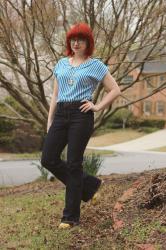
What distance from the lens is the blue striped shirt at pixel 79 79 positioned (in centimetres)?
465

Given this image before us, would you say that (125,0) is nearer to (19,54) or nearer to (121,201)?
(19,54)

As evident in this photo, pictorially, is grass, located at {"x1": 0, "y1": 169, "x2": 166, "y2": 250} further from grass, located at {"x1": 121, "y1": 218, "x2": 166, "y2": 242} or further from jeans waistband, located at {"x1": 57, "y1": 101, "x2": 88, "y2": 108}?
jeans waistband, located at {"x1": 57, "y1": 101, "x2": 88, "y2": 108}

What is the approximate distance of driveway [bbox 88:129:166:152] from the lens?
3850cm

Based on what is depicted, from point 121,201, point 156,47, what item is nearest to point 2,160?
point 156,47

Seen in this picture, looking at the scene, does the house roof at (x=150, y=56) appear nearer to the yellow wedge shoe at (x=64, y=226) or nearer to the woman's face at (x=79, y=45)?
the woman's face at (x=79, y=45)

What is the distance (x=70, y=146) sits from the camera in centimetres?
472

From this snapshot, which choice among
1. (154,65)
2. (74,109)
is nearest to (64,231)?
(74,109)

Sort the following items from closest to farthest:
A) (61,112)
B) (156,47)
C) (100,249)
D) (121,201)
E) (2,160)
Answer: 1. (100,249)
2. (61,112)
3. (121,201)
4. (156,47)
5. (2,160)

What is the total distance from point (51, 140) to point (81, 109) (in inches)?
15.5

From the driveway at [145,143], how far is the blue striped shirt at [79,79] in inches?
1269

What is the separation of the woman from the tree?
2.90 meters

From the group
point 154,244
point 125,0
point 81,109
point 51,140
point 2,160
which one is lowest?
point 2,160

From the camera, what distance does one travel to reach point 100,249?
4070mm

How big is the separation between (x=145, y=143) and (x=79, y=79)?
38659 mm
